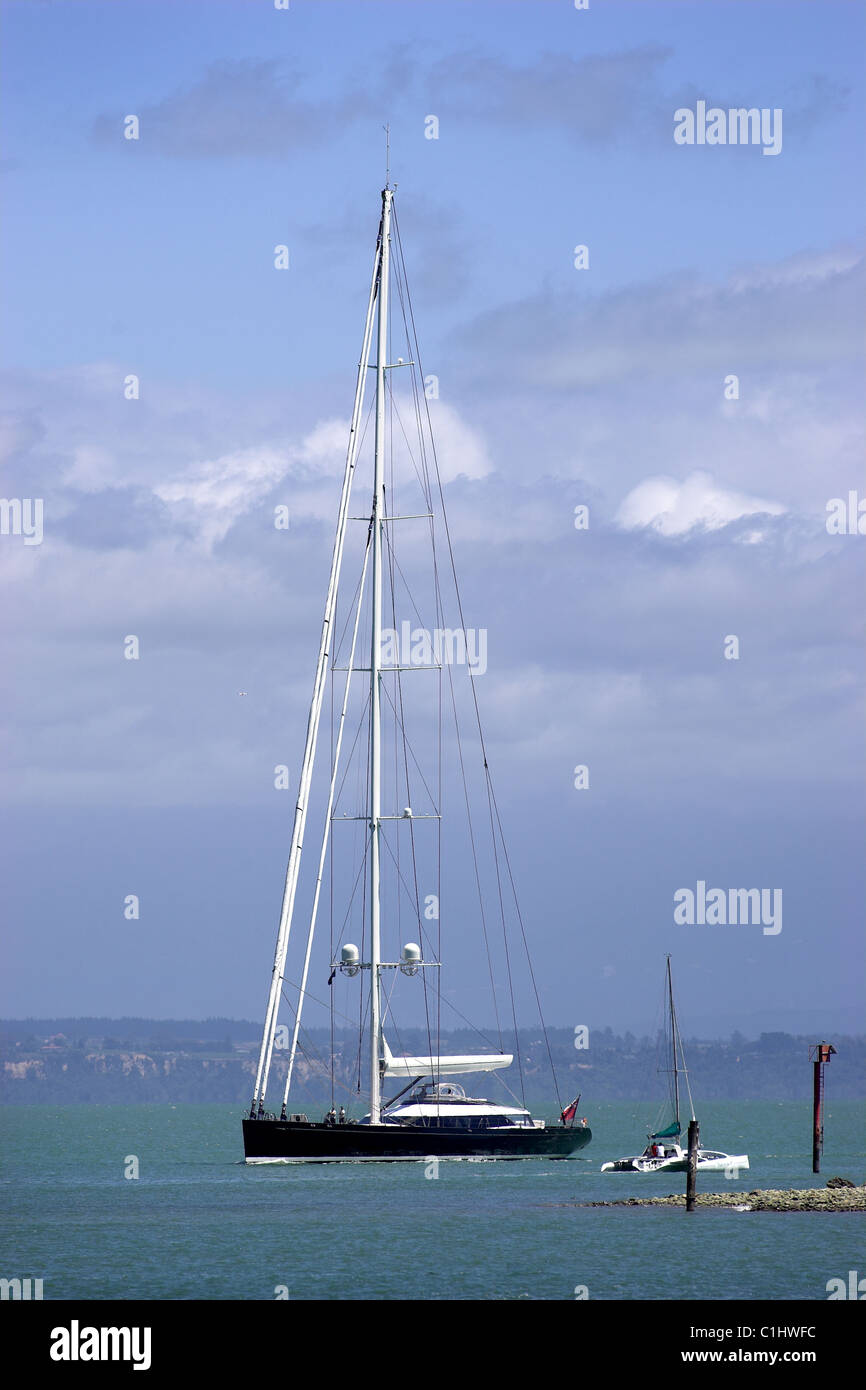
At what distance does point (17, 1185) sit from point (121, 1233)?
29.5 meters

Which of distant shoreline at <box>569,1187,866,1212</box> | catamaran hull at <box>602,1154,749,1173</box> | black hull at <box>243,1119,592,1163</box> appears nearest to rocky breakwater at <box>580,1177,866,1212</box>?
distant shoreline at <box>569,1187,866,1212</box>

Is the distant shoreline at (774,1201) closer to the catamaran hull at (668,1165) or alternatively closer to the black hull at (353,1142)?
the black hull at (353,1142)

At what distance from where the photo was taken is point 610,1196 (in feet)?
237

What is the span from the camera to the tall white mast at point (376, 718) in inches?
3041

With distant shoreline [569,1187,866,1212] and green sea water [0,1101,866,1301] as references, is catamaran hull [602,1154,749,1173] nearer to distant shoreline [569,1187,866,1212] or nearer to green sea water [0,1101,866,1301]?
green sea water [0,1101,866,1301]

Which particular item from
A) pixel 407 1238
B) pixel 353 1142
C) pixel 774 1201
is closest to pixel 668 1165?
pixel 353 1142

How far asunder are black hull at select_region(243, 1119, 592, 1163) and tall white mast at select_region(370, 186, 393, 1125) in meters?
1.37

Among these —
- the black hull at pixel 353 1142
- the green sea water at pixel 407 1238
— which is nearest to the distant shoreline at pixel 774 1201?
the green sea water at pixel 407 1238

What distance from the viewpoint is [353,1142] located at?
74.4 metres

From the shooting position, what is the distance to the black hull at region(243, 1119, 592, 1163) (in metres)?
74.0

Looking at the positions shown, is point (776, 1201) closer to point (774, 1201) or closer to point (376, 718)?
point (774, 1201)

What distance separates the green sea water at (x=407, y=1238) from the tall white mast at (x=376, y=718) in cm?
461
